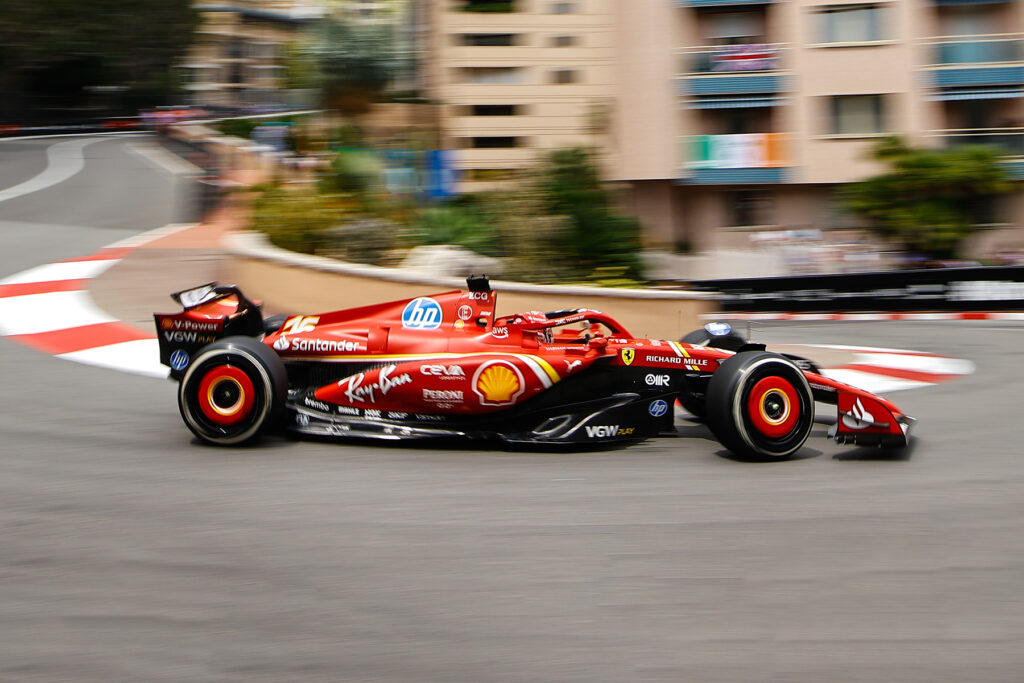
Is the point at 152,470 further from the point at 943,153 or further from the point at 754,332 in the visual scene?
the point at 943,153

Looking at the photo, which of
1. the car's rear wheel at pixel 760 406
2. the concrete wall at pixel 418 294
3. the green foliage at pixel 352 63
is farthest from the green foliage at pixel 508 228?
the green foliage at pixel 352 63

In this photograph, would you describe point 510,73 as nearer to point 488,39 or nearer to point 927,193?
point 488,39

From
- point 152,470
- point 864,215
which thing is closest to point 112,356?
point 152,470

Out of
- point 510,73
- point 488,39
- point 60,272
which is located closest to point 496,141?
point 510,73

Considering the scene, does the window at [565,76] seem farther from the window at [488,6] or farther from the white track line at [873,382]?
the white track line at [873,382]

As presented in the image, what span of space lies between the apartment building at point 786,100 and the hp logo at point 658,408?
19.9 m

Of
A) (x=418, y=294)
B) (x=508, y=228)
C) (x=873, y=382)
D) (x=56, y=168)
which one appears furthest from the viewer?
(x=56, y=168)

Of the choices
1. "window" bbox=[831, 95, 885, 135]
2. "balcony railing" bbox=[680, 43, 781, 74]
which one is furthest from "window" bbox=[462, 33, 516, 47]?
"window" bbox=[831, 95, 885, 135]

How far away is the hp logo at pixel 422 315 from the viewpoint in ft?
20.9

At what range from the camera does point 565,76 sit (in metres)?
38.2

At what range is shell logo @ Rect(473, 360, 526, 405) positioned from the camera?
6.06 m

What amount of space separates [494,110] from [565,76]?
116 inches

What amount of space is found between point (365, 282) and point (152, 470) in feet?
16.9

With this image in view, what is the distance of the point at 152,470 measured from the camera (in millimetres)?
5504
